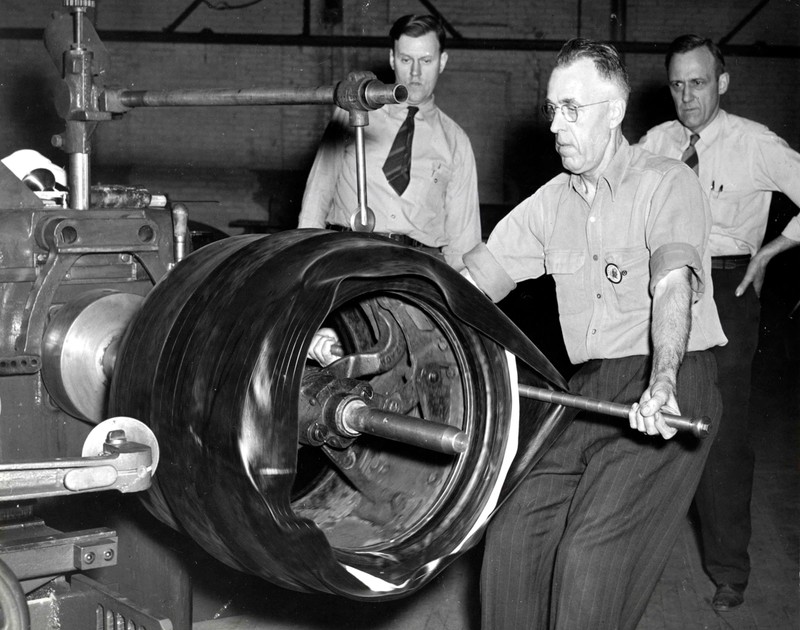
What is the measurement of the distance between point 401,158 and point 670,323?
70.3 inches

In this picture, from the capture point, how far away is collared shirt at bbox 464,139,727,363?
204cm

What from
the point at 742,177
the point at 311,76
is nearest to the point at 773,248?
the point at 742,177

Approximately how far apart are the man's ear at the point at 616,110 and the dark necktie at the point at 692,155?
4.38ft

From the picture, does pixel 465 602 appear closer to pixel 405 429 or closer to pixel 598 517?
pixel 598 517

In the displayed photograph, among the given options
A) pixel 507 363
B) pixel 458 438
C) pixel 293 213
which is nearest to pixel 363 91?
pixel 507 363

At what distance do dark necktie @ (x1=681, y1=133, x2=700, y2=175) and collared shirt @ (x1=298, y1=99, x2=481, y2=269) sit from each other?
2.44 feet

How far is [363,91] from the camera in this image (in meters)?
1.64

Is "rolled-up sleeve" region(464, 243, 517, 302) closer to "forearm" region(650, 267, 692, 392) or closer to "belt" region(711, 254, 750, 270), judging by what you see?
"forearm" region(650, 267, 692, 392)

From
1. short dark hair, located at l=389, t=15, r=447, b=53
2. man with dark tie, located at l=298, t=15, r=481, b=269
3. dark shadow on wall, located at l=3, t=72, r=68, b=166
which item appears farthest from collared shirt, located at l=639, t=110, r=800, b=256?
dark shadow on wall, located at l=3, t=72, r=68, b=166

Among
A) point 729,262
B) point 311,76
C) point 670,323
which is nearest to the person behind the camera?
point 670,323

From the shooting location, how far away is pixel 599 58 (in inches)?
80.9

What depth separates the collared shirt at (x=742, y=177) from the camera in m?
3.25

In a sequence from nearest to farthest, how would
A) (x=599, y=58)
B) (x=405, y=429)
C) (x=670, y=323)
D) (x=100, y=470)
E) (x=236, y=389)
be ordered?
(x=236, y=389), (x=100, y=470), (x=405, y=429), (x=670, y=323), (x=599, y=58)

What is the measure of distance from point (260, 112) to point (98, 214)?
311 inches
